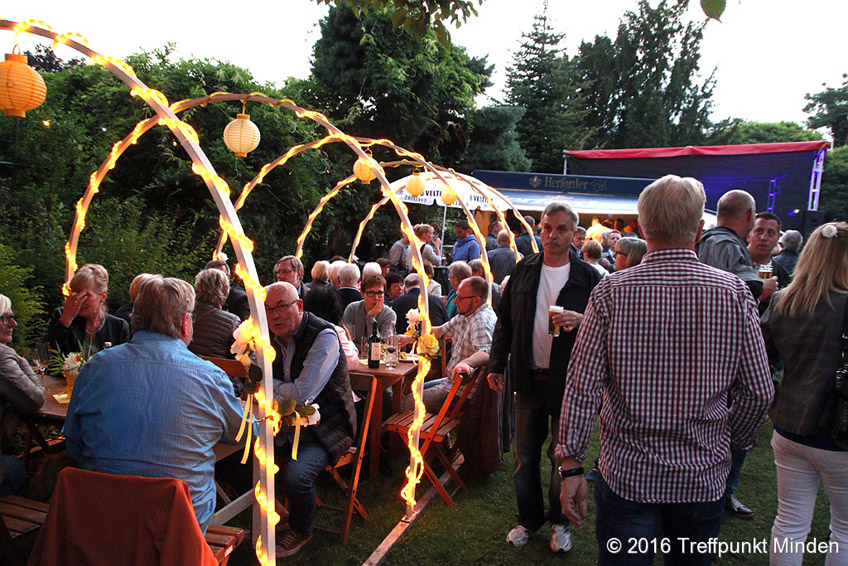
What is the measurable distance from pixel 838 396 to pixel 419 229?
733 centimetres

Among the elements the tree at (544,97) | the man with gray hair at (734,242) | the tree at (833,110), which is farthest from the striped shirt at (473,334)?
the tree at (833,110)

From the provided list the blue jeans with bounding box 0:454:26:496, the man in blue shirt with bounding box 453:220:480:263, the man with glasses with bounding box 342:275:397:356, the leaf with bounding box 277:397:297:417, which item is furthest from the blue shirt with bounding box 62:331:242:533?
the man in blue shirt with bounding box 453:220:480:263

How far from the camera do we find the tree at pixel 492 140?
19766 millimetres

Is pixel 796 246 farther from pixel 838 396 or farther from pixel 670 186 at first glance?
pixel 670 186

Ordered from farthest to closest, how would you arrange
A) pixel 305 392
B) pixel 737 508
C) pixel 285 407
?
pixel 737 508, pixel 305 392, pixel 285 407

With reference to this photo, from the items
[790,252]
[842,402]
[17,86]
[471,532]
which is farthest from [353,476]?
[790,252]

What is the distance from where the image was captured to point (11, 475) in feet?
10.7

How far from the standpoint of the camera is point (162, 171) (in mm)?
10281

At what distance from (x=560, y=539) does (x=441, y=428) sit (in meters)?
1.17

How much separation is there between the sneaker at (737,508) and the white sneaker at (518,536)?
1.53m

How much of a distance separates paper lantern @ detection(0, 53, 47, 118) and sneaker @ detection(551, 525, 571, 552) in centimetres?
403

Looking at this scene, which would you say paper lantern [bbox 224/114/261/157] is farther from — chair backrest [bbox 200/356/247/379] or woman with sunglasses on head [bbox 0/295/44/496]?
woman with sunglasses on head [bbox 0/295/44/496]

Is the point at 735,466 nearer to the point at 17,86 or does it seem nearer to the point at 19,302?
the point at 17,86

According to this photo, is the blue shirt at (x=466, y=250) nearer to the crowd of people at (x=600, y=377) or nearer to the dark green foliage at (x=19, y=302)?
the crowd of people at (x=600, y=377)
